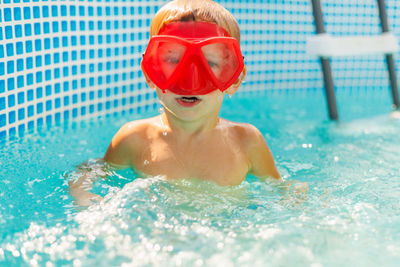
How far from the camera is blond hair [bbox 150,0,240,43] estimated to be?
2.29 meters

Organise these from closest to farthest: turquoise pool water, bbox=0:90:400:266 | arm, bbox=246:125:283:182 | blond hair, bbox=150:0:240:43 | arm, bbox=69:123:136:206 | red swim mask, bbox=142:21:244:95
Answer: turquoise pool water, bbox=0:90:400:266 → red swim mask, bbox=142:21:244:95 → blond hair, bbox=150:0:240:43 → arm, bbox=69:123:136:206 → arm, bbox=246:125:283:182

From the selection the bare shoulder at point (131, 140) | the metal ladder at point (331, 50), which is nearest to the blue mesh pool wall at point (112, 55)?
the bare shoulder at point (131, 140)

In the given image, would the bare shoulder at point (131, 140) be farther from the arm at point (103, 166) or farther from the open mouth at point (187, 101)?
the open mouth at point (187, 101)

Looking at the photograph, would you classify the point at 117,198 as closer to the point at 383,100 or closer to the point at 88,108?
the point at 88,108

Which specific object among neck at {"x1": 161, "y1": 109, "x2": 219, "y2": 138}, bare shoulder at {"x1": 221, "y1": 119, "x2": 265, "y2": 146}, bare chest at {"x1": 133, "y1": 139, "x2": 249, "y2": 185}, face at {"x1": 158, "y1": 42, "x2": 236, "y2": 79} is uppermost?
face at {"x1": 158, "y1": 42, "x2": 236, "y2": 79}

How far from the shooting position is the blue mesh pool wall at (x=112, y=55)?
10.9ft

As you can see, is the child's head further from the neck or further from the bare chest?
the bare chest

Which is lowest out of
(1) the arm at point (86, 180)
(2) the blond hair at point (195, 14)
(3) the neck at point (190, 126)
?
(1) the arm at point (86, 180)

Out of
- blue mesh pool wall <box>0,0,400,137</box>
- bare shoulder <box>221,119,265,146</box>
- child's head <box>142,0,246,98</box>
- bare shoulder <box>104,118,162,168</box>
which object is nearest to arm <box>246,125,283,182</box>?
bare shoulder <box>221,119,265,146</box>

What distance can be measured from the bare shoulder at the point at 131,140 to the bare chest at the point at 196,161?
0.17ft

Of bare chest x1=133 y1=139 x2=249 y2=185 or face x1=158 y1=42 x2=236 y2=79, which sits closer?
face x1=158 y1=42 x2=236 y2=79

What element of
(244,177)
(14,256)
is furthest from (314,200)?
(14,256)

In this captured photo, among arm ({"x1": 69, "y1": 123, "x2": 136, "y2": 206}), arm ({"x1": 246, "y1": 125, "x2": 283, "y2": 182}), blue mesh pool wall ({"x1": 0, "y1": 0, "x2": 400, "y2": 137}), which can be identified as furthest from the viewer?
blue mesh pool wall ({"x1": 0, "y1": 0, "x2": 400, "y2": 137})

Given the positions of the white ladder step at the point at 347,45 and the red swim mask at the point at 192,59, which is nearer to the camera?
the red swim mask at the point at 192,59
